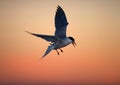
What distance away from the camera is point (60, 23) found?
4.75 m

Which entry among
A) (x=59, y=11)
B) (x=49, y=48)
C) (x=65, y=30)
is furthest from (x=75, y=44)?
(x=49, y=48)

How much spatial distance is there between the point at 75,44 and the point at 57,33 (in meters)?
0.59

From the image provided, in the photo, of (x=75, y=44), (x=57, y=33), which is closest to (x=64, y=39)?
(x=57, y=33)

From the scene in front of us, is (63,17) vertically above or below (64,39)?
above

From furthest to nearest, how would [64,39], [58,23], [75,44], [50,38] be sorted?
[75,44] < [58,23] < [64,39] < [50,38]

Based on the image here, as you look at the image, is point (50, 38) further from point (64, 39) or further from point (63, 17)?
point (63, 17)

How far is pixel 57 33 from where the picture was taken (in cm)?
477

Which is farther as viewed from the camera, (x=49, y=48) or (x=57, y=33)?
(x=57, y=33)

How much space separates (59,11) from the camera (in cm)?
467

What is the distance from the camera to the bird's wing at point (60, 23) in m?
4.68

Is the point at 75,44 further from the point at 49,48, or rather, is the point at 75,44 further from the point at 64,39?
the point at 49,48

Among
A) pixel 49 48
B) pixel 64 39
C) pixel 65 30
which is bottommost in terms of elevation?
pixel 49 48

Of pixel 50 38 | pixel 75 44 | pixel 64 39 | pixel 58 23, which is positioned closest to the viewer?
pixel 50 38

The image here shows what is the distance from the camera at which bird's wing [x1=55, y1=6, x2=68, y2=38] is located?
15.3ft
